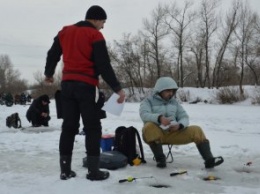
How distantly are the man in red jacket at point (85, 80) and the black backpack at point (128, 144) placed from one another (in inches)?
36.9

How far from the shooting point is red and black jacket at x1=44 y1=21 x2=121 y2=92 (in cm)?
340

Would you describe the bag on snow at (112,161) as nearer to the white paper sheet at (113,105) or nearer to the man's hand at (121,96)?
the white paper sheet at (113,105)

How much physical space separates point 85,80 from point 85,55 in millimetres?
228

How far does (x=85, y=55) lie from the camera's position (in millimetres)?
3455

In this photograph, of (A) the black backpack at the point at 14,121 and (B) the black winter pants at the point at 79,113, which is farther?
(A) the black backpack at the point at 14,121

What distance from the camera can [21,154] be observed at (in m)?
5.11

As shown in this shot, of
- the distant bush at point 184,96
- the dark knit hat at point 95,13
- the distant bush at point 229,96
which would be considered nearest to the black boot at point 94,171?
the dark knit hat at point 95,13

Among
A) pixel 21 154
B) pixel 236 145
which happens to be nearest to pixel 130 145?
pixel 21 154

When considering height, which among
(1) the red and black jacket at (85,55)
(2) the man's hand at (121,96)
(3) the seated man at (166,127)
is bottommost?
(3) the seated man at (166,127)

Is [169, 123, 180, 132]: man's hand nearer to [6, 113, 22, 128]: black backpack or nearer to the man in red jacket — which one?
the man in red jacket

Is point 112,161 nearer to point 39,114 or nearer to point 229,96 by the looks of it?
point 39,114

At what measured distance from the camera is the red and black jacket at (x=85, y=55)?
3.40 meters

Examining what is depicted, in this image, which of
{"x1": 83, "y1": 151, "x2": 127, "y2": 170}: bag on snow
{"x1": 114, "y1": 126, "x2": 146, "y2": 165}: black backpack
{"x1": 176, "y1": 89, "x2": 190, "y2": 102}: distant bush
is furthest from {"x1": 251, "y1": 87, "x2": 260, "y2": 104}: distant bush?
{"x1": 83, "y1": 151, "x2": 127, "y2": 170}: bag on snow

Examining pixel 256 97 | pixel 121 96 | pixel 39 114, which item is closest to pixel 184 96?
pixel 256 97
